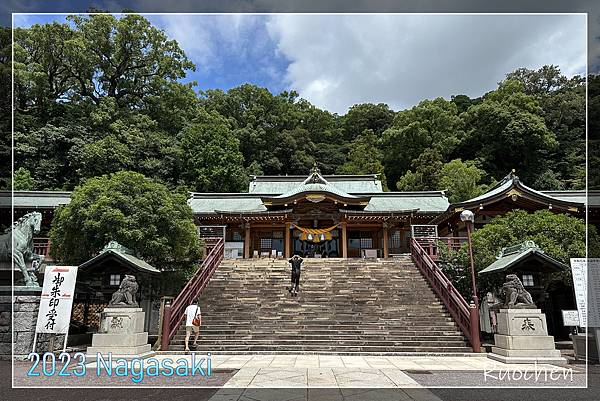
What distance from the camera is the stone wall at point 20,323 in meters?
9.20

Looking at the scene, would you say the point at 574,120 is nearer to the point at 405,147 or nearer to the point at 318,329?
the point at 405,147

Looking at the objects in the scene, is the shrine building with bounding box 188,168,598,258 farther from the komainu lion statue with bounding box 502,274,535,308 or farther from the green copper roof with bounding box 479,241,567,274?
the komainu lion statue with bounding box 502,274,535,308

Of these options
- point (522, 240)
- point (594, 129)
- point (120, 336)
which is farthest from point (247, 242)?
point (594, 129)

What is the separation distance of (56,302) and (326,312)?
782 centimetres

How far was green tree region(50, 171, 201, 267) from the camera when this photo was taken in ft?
44.1

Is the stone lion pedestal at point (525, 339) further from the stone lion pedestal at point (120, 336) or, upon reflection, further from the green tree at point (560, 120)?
the green tree at point (560, 120)

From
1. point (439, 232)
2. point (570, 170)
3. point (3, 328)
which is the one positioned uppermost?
point (570, 170)

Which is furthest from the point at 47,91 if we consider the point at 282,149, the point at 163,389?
the point at 163,389

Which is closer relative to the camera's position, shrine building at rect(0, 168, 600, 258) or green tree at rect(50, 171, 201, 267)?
green tree at rect(50, 171, 201, 267)

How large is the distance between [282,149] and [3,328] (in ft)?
123

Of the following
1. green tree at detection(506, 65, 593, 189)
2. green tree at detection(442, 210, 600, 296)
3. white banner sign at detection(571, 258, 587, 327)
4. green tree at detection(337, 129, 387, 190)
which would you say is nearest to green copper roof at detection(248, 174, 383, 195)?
green tree at detection(337, 129, 387, 190)

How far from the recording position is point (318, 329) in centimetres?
1255

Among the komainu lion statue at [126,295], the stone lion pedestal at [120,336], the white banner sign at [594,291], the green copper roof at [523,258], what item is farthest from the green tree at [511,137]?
the stone lion pedestal at [120,336]

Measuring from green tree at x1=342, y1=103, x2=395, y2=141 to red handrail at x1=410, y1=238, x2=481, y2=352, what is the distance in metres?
37.5
